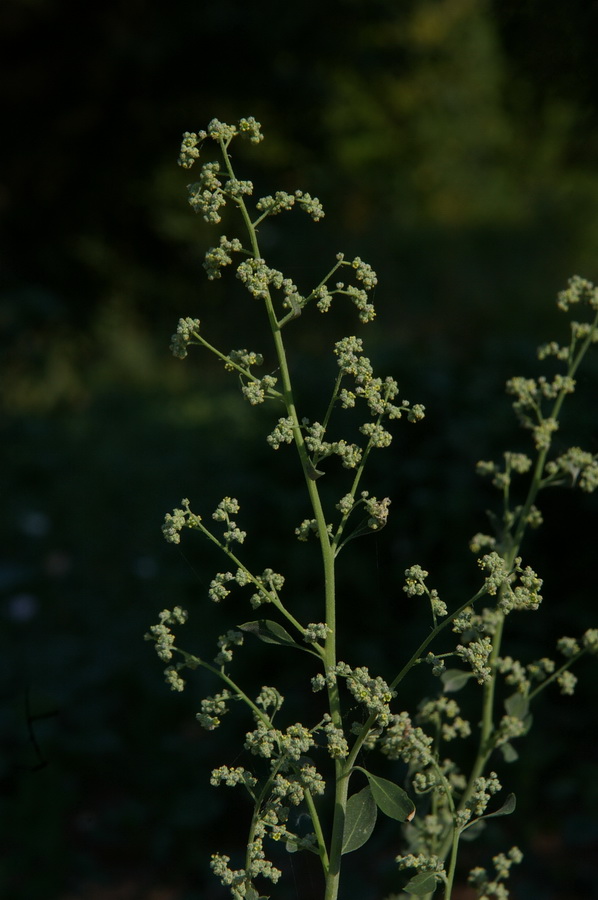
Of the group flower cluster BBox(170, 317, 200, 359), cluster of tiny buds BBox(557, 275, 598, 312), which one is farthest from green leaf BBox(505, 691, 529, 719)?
flower cluster BBox(170, 317, 200, 359)

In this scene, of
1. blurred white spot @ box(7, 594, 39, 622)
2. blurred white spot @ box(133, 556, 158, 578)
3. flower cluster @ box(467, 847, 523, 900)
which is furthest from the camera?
blurred white spot @ box(133, 556, 158, 578)

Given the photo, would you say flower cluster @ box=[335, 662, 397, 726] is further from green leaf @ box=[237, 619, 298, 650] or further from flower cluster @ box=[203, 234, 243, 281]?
flower cluster @ box=[203, 234, 243, 281]

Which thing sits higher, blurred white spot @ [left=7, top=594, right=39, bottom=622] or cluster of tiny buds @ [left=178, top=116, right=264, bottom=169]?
blurred white spot @ [left=7, top=594, right=39, bottom=622]

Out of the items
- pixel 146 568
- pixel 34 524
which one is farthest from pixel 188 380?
pixel 146 568

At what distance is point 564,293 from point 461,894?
1832 millimetres

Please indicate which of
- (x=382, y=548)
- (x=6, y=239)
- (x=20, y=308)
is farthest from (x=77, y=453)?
(x=382, y=548)

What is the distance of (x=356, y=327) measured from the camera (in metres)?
9.68

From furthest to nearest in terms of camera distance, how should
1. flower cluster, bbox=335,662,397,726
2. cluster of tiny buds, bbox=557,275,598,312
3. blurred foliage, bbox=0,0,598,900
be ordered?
1. blurred foliage, bbox=0,0,598,900
2. cluster of tiny buds, bbox=557,275,598,312
3. flower cluster, bbox=335,662,397,726

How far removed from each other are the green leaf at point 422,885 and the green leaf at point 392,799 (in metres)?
0.07

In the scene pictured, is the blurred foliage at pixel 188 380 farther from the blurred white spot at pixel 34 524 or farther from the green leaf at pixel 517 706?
the green leaf at pixel 517 706

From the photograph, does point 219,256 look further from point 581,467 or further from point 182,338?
point 581,467

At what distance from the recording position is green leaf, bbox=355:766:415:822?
3.10ft

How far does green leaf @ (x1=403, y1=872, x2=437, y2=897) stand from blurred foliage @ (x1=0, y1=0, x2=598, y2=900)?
0.97 meters

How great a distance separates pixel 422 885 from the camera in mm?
960
